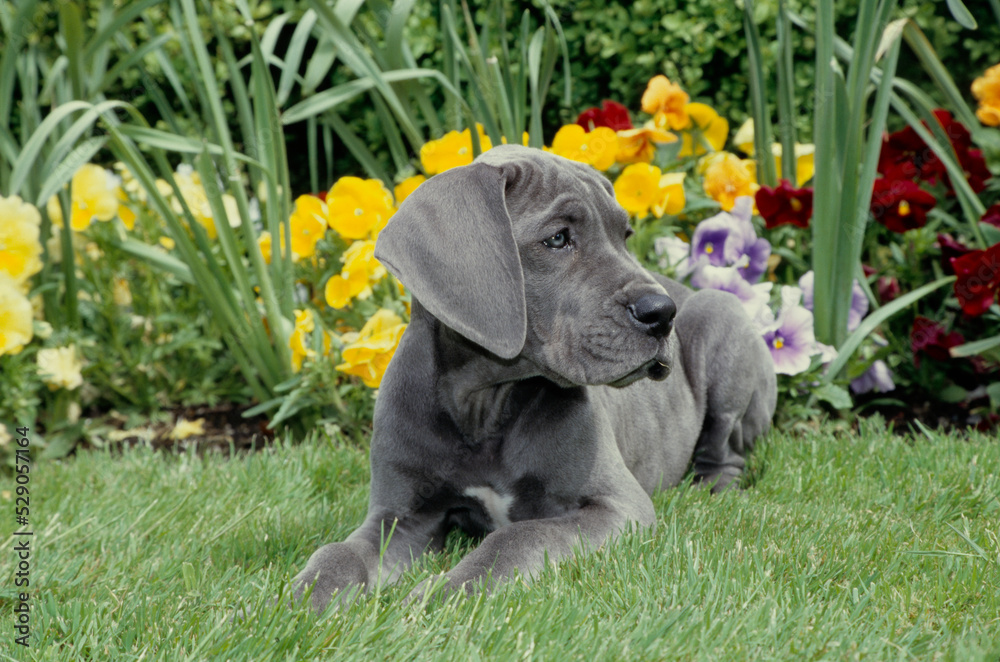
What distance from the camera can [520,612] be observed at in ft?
6.28

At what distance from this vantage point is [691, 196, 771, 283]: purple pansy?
4152 millimetres

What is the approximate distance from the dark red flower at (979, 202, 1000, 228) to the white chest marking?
2.83 m

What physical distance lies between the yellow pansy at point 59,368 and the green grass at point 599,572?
0.65 metres

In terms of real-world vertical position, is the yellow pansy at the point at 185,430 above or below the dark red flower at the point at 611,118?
below

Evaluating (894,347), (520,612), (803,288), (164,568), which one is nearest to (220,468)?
(164,568)

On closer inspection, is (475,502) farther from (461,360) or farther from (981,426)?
(981,426)

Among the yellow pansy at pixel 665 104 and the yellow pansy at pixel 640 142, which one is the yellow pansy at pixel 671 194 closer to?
the yellow pansy at pixel 640 142

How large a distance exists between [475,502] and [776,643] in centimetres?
104

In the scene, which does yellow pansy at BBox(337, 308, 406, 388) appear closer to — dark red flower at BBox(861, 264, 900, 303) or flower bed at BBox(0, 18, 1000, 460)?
flower bed at BBox(0, 18, 1000, 460)

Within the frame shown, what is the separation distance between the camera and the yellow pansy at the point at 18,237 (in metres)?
3.93

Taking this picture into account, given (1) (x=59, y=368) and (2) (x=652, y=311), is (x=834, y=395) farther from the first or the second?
(1) (x=59, y=368)

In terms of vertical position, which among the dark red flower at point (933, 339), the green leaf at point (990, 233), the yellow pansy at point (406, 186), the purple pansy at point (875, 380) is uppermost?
the yellow pansy at point (406, 186)

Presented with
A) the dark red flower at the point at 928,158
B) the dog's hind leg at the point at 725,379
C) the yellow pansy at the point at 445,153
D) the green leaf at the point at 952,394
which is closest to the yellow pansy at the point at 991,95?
the dark red flower at the point at 928,158

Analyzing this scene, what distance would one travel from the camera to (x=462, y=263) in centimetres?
224
